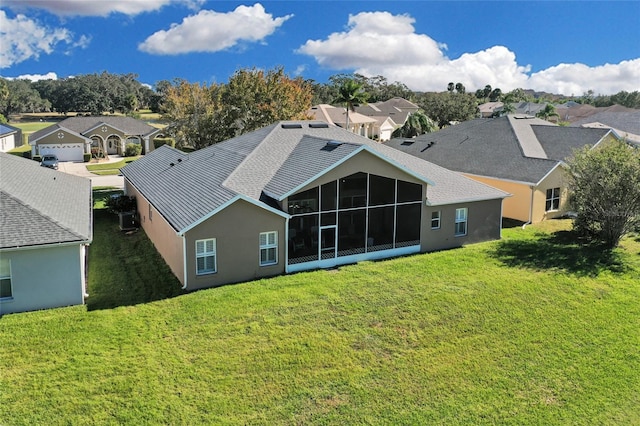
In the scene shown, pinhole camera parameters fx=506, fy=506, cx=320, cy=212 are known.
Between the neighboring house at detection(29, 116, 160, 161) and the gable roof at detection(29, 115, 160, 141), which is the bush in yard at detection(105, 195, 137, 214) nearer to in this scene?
the neighboring house at detection(29, 116, 160, 161)

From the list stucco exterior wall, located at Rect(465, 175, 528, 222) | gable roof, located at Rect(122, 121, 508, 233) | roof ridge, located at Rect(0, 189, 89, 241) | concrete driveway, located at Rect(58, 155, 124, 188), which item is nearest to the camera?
roof ridge, located at Rect(0, 189, 89, 241)

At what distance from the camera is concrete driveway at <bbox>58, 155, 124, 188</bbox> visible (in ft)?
135

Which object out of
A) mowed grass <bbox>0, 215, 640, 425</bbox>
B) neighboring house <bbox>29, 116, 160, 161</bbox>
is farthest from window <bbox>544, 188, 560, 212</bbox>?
neighboring house <bbox>29, 116, 160, 161</bbox>

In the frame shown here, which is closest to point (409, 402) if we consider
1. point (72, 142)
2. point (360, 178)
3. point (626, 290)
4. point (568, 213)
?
point (360, 178)

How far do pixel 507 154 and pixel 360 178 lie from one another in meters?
15.9

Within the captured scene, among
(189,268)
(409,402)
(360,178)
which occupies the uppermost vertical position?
(360,178)

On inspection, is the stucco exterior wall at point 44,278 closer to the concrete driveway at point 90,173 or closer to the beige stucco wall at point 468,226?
the beige stucco wall at point 468,226

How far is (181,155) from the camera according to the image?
2938cm

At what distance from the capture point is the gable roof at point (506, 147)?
30.1m

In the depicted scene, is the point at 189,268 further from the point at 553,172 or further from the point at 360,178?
the point at 553,172

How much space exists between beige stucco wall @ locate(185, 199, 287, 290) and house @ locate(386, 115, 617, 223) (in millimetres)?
16157

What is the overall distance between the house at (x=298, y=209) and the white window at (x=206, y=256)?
0.11 ft

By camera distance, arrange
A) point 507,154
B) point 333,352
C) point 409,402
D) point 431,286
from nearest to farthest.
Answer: point 409,402 < point 333,352 < point 431,286 < point 507,154

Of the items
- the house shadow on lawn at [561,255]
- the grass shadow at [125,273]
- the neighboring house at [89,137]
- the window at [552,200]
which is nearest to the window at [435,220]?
the house shadow on lawn at [561,255]
